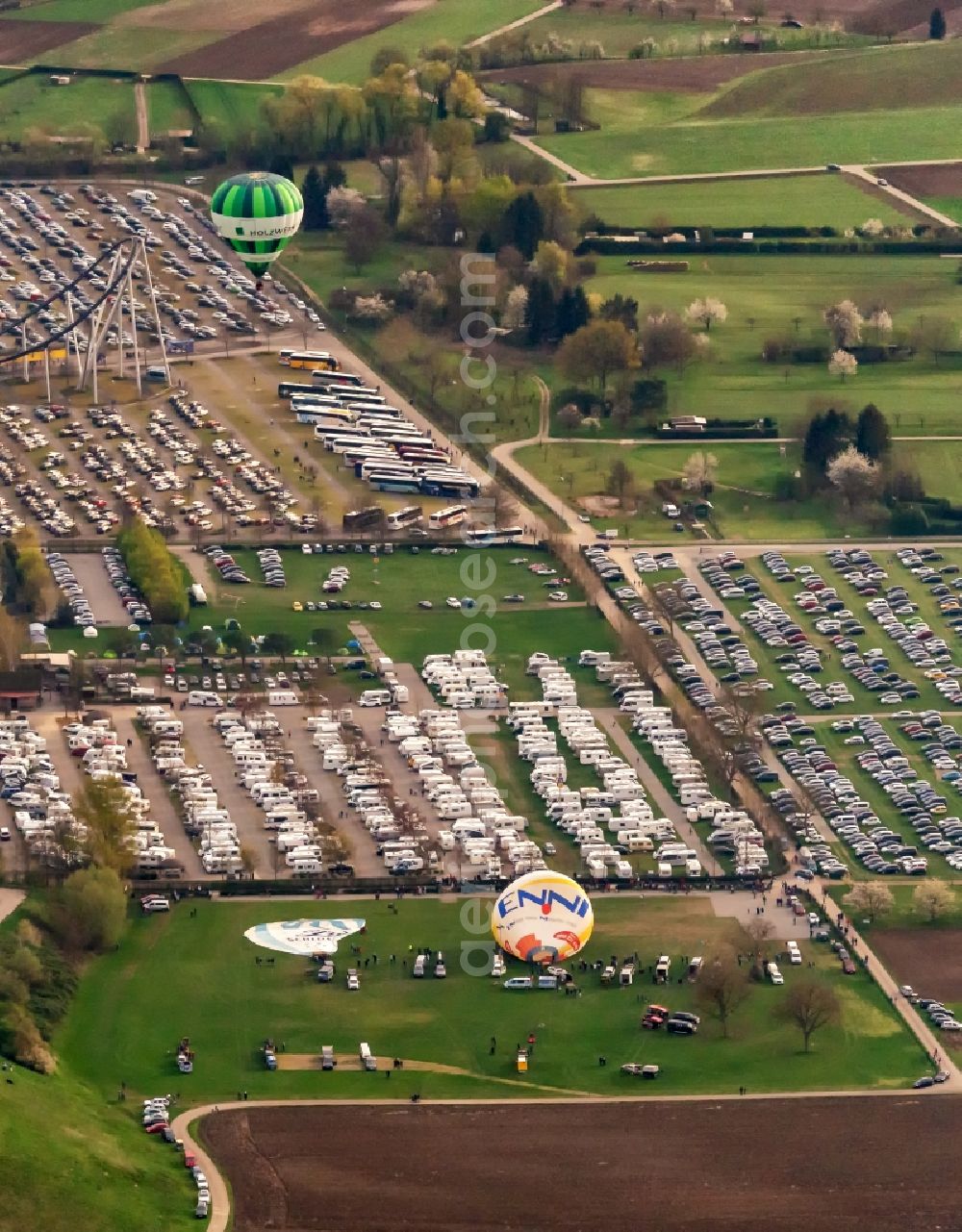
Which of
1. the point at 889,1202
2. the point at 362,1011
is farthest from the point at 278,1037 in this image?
the point at 889,1202

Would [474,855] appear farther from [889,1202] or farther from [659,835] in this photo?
[889,1202]

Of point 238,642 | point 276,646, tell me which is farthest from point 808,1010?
point 238,642

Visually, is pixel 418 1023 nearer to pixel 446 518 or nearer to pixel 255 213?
pixel 446 518

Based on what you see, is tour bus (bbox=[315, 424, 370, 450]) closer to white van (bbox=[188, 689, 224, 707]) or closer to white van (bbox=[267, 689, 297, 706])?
white van (bbox=[267, 689, 297, 706])

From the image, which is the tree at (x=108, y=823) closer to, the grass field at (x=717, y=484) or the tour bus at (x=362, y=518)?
the tour bus at (x=362, y=518)

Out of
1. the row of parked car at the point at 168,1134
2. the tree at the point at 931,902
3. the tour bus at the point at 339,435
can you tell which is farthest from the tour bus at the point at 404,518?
the row of parked car at the point at 168,1134

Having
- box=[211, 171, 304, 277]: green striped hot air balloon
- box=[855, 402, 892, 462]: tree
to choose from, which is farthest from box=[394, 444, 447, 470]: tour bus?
box=[855, 402, 892, 462]: tree

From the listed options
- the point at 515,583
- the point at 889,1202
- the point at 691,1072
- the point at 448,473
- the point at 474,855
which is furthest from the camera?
the point at 448,473
